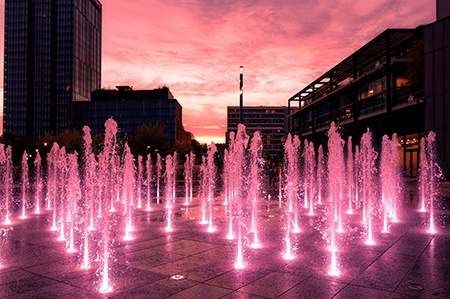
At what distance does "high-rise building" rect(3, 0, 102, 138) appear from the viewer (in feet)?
453

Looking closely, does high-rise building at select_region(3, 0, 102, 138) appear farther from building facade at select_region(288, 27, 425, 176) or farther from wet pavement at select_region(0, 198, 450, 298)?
wet pavement at select_region(0, 198, 450, 298)

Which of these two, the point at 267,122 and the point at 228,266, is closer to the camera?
the point at 228,266

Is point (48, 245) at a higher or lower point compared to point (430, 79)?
lower

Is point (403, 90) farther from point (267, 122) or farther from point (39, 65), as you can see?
point (39, 65)

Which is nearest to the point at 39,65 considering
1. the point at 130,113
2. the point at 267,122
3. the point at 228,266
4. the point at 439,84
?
the point at 130,113

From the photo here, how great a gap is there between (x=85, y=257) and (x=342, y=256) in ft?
15.9

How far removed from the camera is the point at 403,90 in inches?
1416

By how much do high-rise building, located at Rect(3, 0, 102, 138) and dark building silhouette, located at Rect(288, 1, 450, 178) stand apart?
116100 millimetres

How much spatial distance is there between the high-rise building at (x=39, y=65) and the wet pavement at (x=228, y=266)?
141 metres

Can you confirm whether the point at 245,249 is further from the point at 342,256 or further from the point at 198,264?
the point at 342,256

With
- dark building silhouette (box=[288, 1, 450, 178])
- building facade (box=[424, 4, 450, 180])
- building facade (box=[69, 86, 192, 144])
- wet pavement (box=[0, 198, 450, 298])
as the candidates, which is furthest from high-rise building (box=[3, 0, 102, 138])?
wet pavement (box=[0, 198, 450, 298])

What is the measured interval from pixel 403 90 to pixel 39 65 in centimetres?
13992

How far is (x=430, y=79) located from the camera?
95.7 ft

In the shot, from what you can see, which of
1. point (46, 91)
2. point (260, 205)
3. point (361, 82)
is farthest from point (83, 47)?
point (260, 205)
